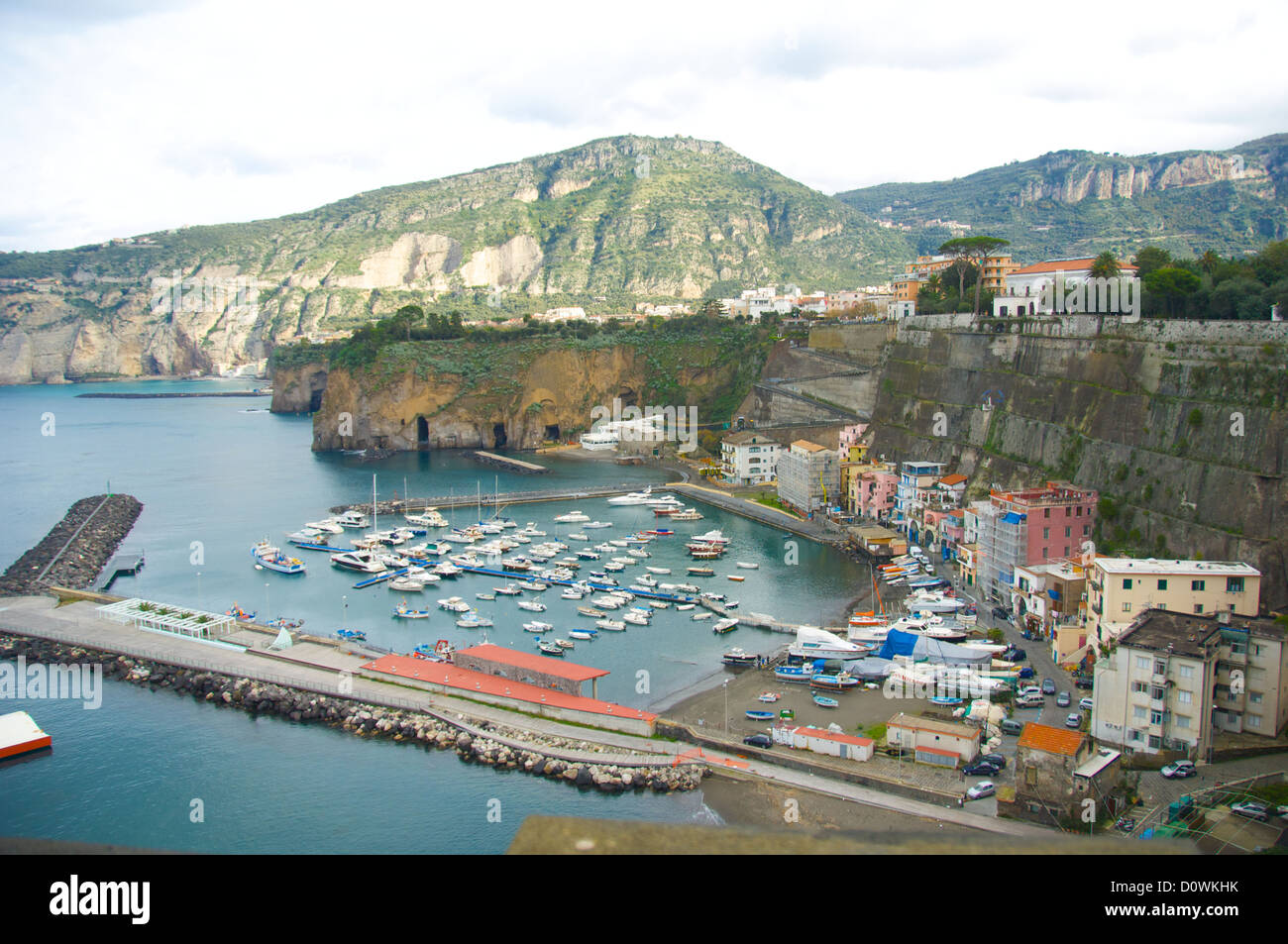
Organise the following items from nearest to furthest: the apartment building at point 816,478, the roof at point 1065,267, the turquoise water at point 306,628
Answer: the turquoise water at point 306,628 < the apartment building at point 816,478 < the roof at point 1065,267

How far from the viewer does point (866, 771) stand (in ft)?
54.0

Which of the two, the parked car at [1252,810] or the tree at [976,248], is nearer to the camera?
the parked car at [1252,810]

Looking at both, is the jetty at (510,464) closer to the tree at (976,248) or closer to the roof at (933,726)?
the tree at (976,248)

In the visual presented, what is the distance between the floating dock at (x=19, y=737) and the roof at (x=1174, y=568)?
844 inches

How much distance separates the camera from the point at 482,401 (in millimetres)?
63406

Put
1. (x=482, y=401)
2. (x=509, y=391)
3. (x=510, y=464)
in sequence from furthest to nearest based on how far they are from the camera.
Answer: (x=509, y=391) < (x=482, y=401) < (x=510, y=464)

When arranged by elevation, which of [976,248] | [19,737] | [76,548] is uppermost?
[976,248]

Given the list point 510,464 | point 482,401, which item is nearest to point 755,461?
point 510,464

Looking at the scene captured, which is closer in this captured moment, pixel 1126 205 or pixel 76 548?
pixel 76 548

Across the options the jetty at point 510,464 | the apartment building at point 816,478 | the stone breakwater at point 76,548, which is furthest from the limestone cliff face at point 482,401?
the apartment building at point 816,478

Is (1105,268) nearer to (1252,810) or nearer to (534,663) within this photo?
(534,663)

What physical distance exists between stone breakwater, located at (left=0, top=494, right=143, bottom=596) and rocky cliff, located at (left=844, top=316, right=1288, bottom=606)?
30437 millimetres

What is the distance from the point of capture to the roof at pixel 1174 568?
19172 millimetres

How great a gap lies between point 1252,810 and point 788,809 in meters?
6.57
